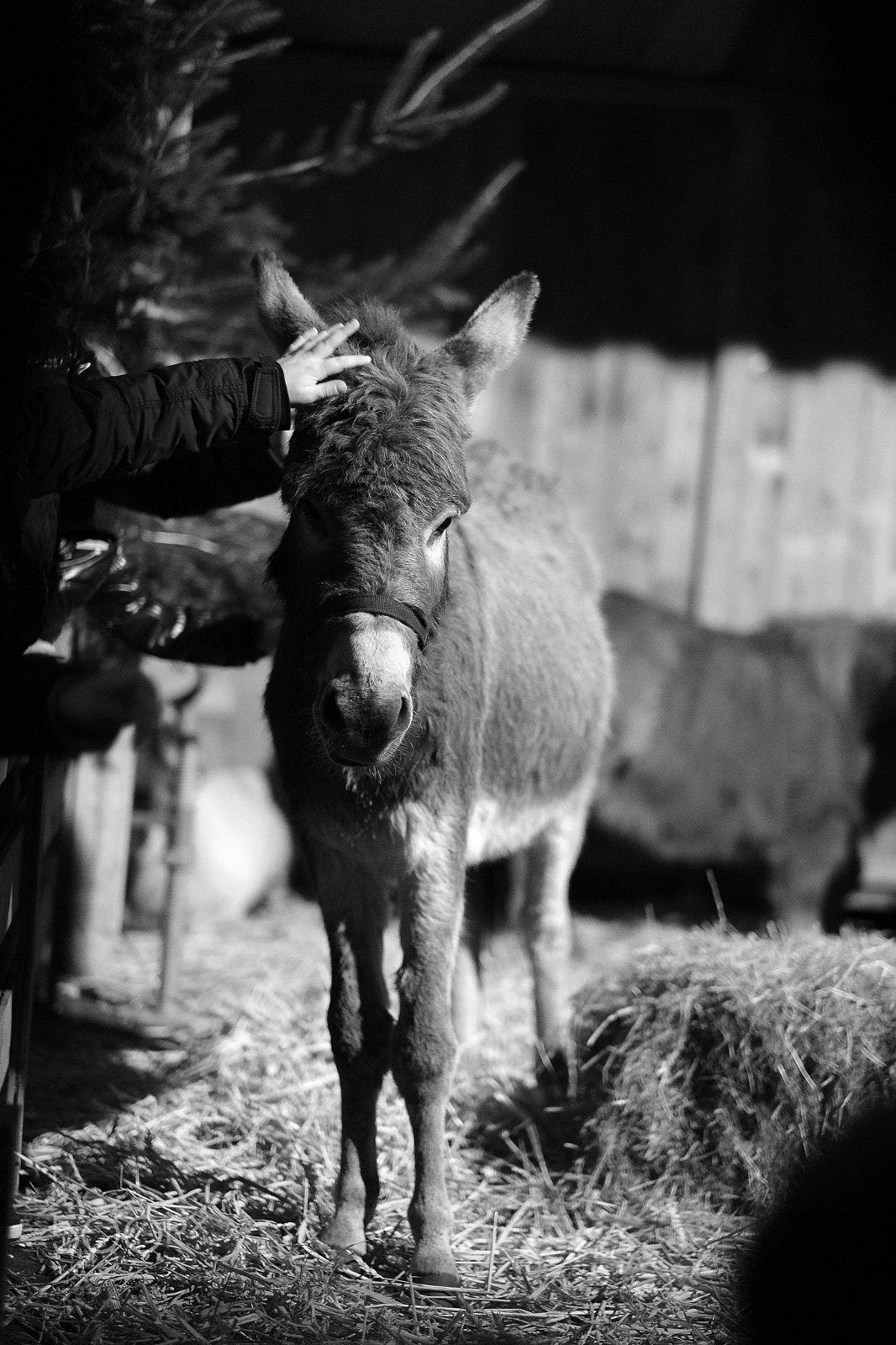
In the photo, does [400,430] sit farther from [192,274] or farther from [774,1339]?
[192,274]

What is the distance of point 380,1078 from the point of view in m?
3.07

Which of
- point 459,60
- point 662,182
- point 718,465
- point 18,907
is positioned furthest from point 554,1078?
point 662,182

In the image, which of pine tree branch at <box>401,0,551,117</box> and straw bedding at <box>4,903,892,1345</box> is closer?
straw bedding at <box>4,903,892,1345</box>

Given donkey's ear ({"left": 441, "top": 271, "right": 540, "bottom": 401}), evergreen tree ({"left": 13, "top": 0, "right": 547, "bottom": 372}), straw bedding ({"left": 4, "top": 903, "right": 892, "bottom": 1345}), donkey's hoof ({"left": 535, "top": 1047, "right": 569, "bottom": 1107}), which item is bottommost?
straw bedding ({"left": 4, "top": 903, "right": 892, "bottom": 1345})

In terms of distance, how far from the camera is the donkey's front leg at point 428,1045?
2838 millimetres

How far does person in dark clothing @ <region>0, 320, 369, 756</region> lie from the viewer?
2.44 m

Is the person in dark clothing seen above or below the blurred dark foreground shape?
above

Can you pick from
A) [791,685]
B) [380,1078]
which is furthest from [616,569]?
[380,1078]

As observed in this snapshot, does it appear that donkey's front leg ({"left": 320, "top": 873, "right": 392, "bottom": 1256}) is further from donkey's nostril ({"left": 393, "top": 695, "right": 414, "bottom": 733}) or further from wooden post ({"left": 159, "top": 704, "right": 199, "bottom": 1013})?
wooden post ({"left": 159, "top": 704, "right": 199, "bottom": 1013})

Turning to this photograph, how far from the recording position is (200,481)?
10.9 feet

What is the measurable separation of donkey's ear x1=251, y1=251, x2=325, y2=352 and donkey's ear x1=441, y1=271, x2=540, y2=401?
0.35 m

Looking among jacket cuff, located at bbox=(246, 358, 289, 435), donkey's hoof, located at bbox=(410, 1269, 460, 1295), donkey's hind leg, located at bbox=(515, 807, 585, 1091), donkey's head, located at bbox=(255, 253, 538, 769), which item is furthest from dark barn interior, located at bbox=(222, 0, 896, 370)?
donkey's hoof, located at bbox=(410, 1269, 460, 1295)

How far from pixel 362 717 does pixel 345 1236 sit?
1.36 m

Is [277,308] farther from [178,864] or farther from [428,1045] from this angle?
[178,864]
